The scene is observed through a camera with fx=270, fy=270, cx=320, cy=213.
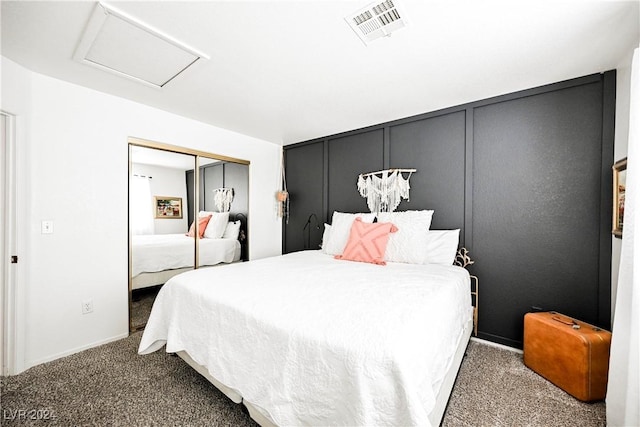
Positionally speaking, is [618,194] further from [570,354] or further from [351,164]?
[351,164]

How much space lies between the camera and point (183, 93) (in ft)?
8.03

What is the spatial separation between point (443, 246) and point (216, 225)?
263 cm

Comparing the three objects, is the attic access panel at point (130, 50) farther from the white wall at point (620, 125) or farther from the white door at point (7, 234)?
the white wall at point (620, 125)

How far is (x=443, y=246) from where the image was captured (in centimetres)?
253

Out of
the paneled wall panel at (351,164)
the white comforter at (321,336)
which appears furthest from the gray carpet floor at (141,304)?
the paneled wall panel at (351,164)

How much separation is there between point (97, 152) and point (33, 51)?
2.69ft

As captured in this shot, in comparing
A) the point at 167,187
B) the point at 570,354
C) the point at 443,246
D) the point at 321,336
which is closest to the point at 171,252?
the point at 167,187

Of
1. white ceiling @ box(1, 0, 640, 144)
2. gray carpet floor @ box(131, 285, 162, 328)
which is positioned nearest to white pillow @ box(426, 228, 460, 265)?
white ceiling @ box(1, 0, 640, 144)

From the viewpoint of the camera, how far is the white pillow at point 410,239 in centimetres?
250

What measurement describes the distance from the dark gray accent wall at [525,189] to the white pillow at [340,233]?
56cm

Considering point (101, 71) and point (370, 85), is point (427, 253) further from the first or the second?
point (101, 71)

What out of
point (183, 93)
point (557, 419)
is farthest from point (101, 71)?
point (557, 419)

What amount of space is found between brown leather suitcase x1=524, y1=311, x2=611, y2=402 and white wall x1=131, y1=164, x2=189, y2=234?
11.4ft

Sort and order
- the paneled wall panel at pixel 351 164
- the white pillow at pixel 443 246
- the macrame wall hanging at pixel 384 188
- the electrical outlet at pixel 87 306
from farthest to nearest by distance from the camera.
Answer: the paneled wall panel at pixel 351 164 → the macrame wall hanging at pixel 384 188 → the white pillow at pixel 443 246 → the electrical outlet at pixel 87 306
